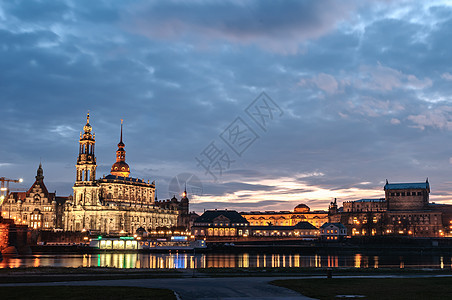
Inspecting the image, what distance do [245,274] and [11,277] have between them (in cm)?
2080

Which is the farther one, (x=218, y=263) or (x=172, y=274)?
(x=218, y=263)

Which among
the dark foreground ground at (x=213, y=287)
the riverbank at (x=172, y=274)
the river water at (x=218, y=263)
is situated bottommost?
the river water at (x=218, y=263)

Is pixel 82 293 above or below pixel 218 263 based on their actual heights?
above

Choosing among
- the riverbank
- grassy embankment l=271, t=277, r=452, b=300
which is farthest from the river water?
grassy embankment l=271, t=277, r=452, b=300

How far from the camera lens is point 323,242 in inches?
7283

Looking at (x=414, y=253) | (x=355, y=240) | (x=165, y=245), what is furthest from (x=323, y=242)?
(x=165, y=245)

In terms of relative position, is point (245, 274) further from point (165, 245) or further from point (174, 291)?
point (165, 245)

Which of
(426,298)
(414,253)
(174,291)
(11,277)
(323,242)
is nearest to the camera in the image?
(426,298)

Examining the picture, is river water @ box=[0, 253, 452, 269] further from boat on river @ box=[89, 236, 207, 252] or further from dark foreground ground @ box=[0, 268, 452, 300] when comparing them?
boat on river @ box=[89, 236, 207, 252]

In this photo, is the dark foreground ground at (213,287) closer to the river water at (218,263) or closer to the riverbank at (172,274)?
the riverbank at (172,274)

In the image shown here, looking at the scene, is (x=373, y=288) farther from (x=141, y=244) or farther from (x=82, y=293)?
(x=141, y=244)

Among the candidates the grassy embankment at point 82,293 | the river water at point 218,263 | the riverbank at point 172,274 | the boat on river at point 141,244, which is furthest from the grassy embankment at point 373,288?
the boat on river at point 141,244

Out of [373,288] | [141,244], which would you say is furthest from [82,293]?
[141,244]

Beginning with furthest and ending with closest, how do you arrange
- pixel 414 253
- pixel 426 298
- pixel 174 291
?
pixel 414 253 → pixel 174 291 → pixel 426 298
